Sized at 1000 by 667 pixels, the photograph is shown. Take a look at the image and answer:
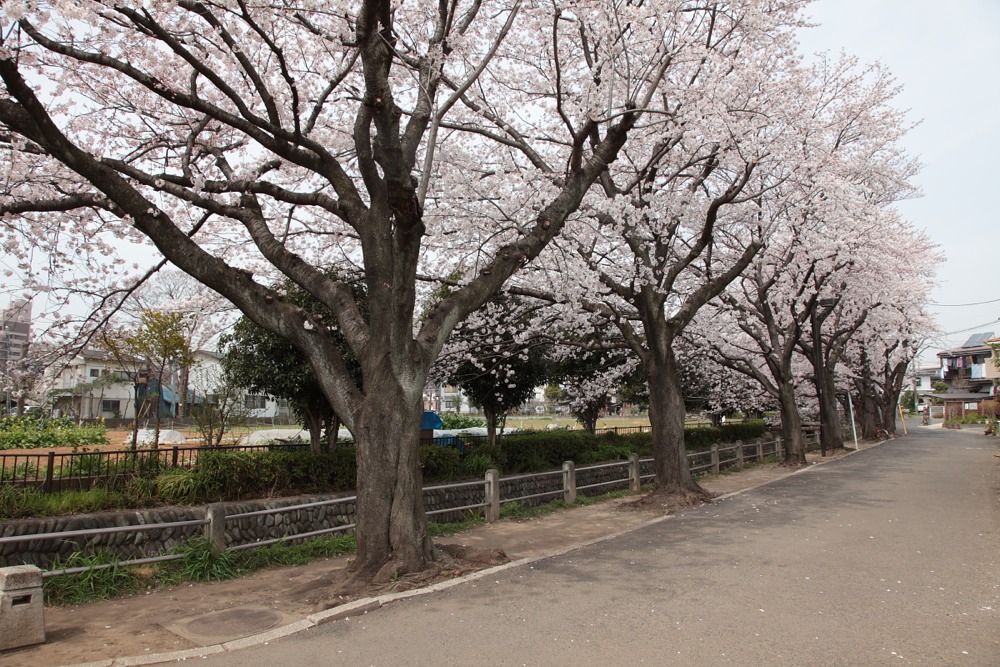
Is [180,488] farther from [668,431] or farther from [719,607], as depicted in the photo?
[668,431]

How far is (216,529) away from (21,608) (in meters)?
2.72

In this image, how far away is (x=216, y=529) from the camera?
796 cm

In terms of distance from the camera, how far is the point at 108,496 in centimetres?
838

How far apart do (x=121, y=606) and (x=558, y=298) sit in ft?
28.1

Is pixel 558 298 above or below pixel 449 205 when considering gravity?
below

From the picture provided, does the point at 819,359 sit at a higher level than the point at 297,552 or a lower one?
higher

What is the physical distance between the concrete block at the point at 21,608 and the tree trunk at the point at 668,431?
413 inches

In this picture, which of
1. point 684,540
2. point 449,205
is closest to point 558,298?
point 449,205

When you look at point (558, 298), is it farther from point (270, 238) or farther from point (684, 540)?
point (270, 238)

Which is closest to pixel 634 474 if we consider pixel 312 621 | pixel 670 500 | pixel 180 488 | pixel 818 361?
pixel 670 500

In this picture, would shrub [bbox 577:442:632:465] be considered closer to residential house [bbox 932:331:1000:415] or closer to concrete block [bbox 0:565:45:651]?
concrete block [bbox 0:565:45:651]

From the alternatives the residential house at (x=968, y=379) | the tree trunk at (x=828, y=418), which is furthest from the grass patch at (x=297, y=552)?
the residential house at (x=968, y=379)

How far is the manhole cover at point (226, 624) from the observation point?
218 inches

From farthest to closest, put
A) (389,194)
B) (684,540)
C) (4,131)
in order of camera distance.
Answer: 1. (684,540)
2. (4,131)
3. (389,194)
